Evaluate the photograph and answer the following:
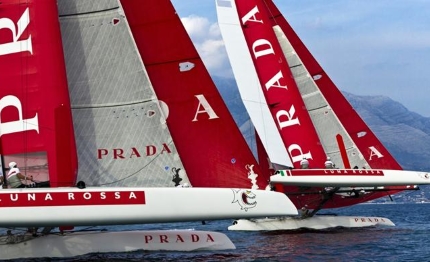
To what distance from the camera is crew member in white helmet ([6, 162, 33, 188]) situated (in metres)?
15.6

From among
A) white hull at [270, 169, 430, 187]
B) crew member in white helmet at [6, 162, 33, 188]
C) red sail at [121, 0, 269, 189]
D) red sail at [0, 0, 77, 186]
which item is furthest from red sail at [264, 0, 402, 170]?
crew member in white helmet at [6, 162, 33, 188]

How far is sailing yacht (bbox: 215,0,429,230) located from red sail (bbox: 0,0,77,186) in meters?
10.3

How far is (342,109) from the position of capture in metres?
31.2

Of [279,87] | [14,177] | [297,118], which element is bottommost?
[14,177]

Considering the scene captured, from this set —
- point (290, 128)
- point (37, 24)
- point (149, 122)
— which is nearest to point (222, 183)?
point (149, 122)

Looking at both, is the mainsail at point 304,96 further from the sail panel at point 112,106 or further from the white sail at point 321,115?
the sail panel at point 112,106

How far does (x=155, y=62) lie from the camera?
1869 cm

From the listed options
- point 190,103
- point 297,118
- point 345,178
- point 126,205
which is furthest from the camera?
point 297,118

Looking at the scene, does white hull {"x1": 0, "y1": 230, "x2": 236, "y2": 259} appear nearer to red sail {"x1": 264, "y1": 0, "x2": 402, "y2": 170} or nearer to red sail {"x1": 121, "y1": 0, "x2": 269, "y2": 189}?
red sail {"x1": 121, "y1": 0, "x2": 269, "y2": 189}

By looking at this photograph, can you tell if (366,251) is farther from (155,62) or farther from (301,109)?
(301,109)

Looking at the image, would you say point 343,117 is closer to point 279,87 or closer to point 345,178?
Answer: point 279,87

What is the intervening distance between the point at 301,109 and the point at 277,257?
1106 cm

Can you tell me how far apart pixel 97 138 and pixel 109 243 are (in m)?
2.21

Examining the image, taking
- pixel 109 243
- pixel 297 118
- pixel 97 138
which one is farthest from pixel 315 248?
pixel 297 118
